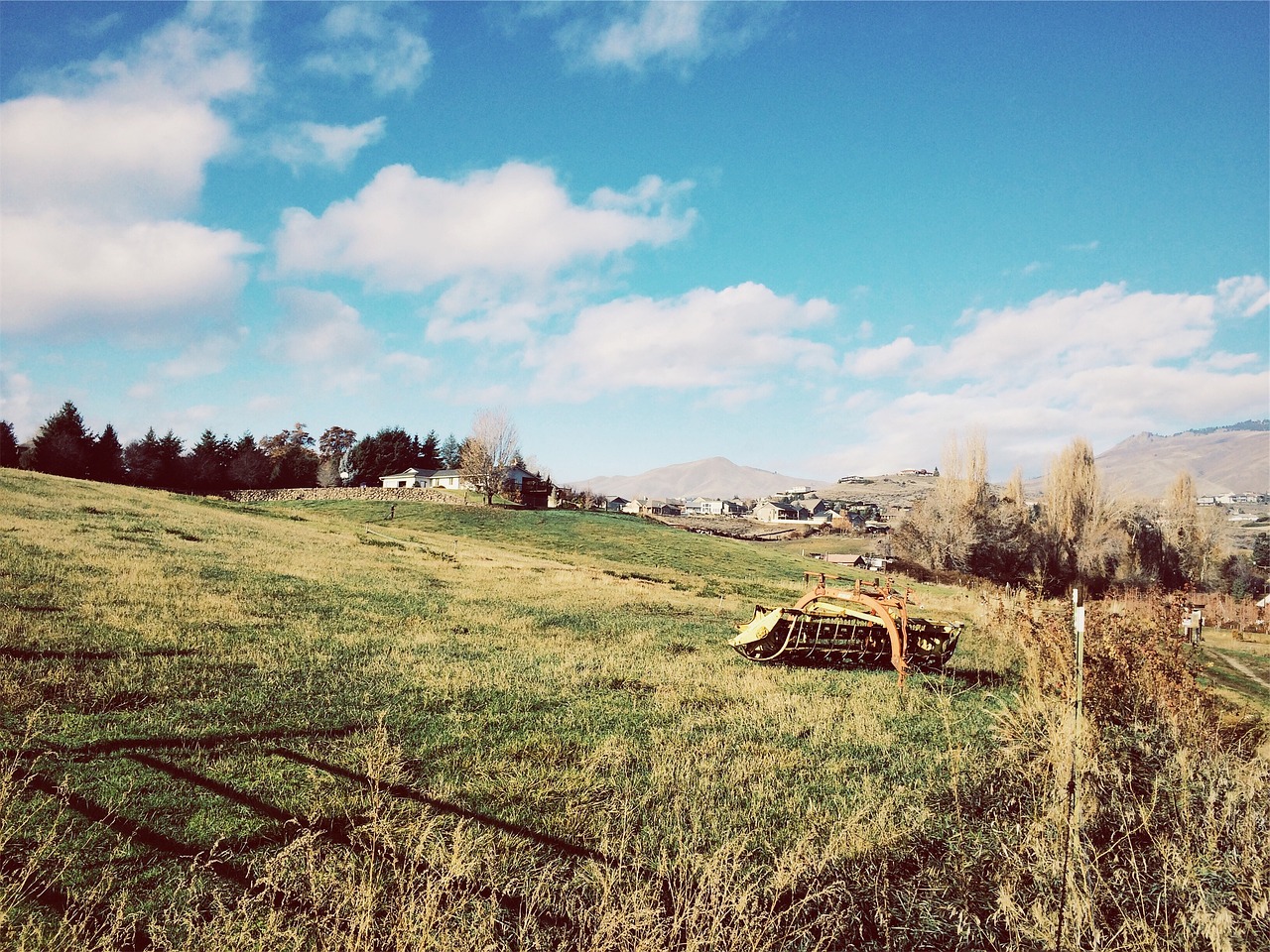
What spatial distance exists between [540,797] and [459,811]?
2.84 ft

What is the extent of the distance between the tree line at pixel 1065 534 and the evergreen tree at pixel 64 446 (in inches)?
3284

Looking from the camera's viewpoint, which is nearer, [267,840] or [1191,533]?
[267,840]

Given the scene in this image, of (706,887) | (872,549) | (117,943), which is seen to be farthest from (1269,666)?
(872,549)

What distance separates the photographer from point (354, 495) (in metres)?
70.1

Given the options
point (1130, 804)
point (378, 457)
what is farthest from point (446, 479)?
point (1130, 804)

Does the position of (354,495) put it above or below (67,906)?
above

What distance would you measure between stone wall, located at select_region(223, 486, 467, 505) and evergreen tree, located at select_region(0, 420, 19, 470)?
19.3 meters

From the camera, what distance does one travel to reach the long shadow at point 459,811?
5957 millimetres

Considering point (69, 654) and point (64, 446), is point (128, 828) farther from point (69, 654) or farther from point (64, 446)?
point (64, 446)

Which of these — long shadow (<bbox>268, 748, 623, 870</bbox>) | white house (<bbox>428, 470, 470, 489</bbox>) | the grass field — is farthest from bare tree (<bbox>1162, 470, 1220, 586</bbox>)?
white house (<bbox>428, 470, 470, 489</bbox>)

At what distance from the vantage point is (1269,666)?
2556 centimetres

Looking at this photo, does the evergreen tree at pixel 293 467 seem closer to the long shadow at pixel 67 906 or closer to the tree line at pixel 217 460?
the tree line at pixel 217 460

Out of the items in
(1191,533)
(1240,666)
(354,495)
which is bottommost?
(1240,666)

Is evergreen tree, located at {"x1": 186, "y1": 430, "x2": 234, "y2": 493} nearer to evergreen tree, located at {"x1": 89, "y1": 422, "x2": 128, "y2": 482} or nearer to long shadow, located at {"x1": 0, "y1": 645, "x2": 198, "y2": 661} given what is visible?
evergreen tree, located at {"x1": 89, "y1": 422, "x2": 128, "y2": 482}
